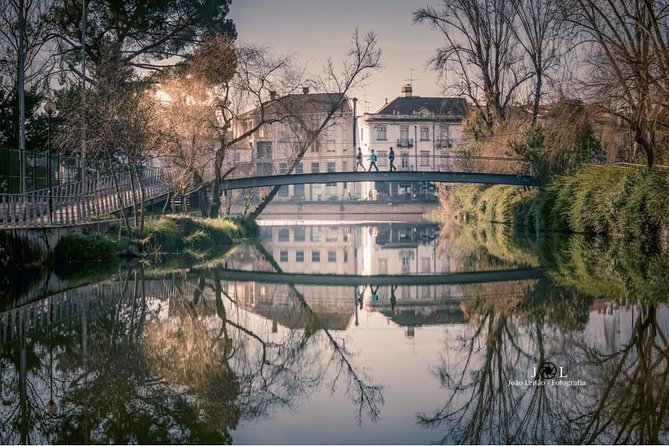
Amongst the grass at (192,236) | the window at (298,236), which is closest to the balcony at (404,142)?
the window at (298,236)

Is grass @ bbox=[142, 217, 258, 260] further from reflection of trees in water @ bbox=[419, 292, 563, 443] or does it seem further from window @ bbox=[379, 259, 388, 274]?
reflection of trees in water @ bbox=[419, 292, 563, 443]

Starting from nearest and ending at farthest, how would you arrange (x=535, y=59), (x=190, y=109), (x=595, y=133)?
(x=190, y=109)
(x=595, y=133)
(x=535, y=59)

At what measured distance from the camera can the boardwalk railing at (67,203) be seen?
85.1 ft

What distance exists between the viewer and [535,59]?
5016 cm

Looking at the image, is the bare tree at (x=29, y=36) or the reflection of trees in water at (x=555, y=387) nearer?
the reflection of trees in water at (x=555, y=387)

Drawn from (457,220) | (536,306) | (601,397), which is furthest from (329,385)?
(457,220)

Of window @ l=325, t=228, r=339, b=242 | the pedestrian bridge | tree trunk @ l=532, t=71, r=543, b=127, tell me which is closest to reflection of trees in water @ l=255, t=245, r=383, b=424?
the pedestrian bridge

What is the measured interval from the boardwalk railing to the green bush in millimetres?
649

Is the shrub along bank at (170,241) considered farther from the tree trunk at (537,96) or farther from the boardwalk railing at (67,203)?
the tree trunk at (537,96)

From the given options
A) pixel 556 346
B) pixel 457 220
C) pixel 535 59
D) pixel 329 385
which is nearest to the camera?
pixel 329 385

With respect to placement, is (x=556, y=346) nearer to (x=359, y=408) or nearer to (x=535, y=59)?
(x=359, y=408)

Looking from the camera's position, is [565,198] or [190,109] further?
[565,198]

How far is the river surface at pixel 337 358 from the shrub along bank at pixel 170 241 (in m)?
4.05

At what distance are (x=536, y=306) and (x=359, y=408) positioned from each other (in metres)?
8.10
